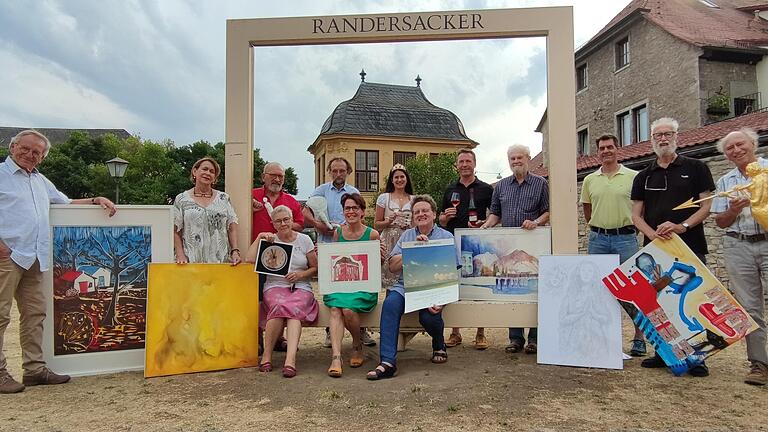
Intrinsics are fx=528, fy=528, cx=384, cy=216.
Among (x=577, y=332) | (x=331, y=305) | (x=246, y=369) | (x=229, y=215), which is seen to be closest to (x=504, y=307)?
(x=577, y=332)

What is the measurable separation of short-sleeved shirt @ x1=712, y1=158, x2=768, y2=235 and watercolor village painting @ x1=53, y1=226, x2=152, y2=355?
4566mm

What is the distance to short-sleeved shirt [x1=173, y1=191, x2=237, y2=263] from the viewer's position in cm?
457

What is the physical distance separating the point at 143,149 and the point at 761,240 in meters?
29.3

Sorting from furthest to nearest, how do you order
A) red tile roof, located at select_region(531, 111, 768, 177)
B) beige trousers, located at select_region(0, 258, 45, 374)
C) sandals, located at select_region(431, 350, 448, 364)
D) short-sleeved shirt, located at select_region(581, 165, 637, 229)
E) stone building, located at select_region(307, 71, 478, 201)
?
1. red tile roof, located at select_region(531, 111, 768, 177)
2. stone building, located at select_region(307, 71, 478, 201)
3. short-sleeved shirt, located at select_region(581, 165, 637, 229)
4. sandals, located at select_region(431, 350, 448, 364)
5. beige trousers, located at select_region(0, 258, 45, 374)

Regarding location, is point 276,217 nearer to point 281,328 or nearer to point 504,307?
point 281,328

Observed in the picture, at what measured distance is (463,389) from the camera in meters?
3.77

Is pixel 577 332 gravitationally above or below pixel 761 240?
below

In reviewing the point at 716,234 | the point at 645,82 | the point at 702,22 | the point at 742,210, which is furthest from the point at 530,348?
the point at 702,22

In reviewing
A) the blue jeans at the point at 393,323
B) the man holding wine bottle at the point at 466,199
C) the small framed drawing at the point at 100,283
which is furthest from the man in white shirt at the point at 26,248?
the man holding wine bottle at the point at 466,199

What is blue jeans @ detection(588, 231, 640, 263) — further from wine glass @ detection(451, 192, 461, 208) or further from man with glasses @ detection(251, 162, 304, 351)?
man with glasses @ detection(251, 162, 304, 351)

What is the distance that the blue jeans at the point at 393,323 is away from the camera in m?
4.17

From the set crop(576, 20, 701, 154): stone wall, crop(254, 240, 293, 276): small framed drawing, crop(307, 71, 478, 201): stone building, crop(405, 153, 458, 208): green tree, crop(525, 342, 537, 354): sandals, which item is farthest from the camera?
crop(576, 20, 701, 154): stone wall

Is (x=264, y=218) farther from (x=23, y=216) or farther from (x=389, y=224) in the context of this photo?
(x=23, y=216)

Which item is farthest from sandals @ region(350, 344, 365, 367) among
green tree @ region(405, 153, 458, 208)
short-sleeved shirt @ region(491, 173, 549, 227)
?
green tree @ region(405, 153, 458, 208)
